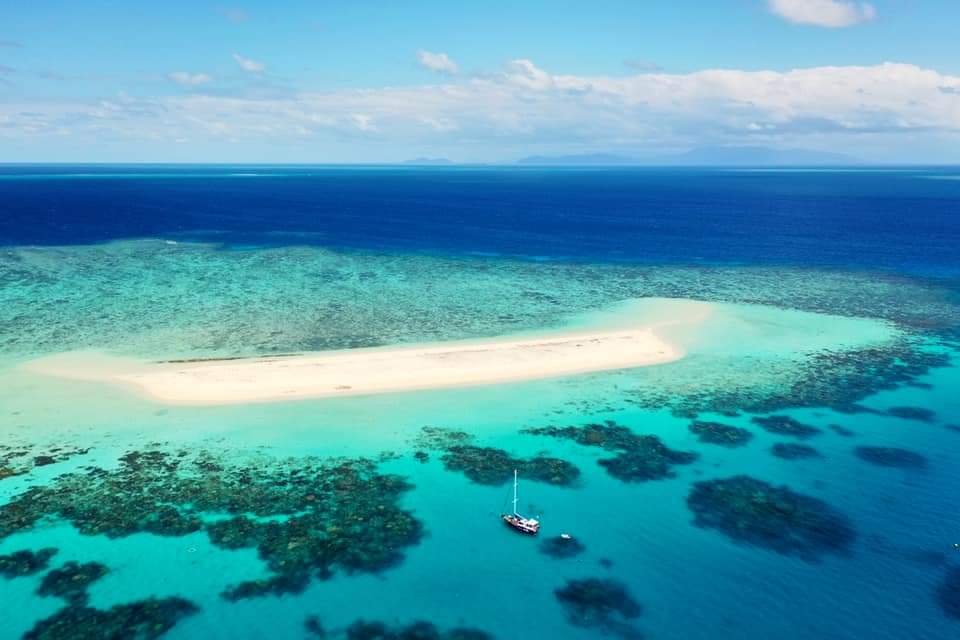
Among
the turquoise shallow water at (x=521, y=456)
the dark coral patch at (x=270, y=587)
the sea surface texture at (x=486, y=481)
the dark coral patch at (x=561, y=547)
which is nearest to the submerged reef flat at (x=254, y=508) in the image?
the dark coral patch at (x=270, y=587)

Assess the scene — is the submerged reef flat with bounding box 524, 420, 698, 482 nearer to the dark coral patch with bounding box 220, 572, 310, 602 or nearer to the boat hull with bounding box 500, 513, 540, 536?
the boat hull with bounding box 500, 513, 540, 536

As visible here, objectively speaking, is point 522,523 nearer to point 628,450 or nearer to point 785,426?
point 628,450

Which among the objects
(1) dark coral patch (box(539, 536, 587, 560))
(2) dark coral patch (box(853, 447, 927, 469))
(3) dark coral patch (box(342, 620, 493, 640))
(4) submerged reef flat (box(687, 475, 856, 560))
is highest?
(2) dark coral patch (box(853, 447, 927, 469))

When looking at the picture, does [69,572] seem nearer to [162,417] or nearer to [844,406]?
[162,417]

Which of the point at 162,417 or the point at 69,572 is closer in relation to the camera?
the point at 69,572

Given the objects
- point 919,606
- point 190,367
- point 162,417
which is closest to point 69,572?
point 162,417

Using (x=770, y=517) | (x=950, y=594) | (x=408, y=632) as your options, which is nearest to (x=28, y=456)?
(x=408, y=632)

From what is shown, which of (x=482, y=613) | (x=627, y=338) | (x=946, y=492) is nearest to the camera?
(x=482, y=613)

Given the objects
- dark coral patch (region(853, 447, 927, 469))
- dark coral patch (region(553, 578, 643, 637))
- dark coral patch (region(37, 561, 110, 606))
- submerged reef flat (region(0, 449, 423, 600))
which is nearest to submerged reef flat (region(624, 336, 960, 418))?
dark coral patch (region(853, 447, 927, 469))
